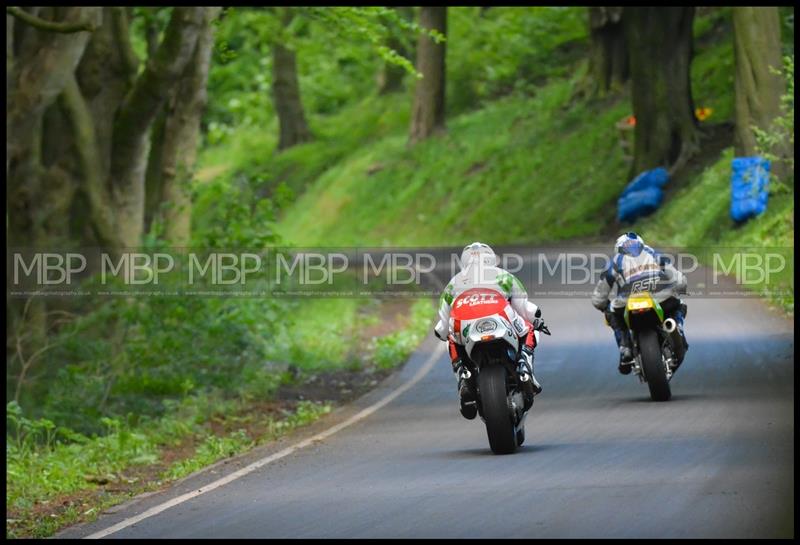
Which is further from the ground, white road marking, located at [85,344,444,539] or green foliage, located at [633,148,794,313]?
green foliage, located at [633,148,794,313]

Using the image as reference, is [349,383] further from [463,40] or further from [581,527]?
[463,40]

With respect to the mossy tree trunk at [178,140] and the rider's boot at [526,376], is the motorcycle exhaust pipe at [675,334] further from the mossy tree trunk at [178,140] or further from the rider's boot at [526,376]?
the mossy tree trunk at [178,140]

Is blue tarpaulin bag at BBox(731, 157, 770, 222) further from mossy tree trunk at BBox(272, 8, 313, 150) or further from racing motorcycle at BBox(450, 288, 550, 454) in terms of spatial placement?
mossy tree trunk at BBox(272, 8, 313, 150)

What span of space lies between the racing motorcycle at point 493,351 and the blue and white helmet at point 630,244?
3.81 ft

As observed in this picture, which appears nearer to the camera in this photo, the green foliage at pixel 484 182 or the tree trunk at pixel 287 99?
the green foliage at pixel 484 182

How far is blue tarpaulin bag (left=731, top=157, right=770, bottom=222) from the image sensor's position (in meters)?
30.3

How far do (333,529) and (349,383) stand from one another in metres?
11.5

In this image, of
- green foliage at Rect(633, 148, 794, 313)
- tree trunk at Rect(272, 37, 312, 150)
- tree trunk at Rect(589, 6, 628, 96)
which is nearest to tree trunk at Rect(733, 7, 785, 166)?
green foliage at Rect(633, 148, 794, 313)

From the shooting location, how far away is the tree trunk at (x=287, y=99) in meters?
63.6

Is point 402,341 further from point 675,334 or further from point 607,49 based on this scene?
point 607,49

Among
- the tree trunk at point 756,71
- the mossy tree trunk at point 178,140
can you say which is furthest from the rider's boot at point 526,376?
the tree trunk at point 756,71

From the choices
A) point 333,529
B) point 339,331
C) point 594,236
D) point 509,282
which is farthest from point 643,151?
point 333,529

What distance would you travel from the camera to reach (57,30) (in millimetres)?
16859

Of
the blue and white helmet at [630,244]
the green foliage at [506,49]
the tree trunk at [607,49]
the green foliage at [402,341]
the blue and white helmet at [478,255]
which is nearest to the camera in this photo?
the blue and white helmet at [478,255]
